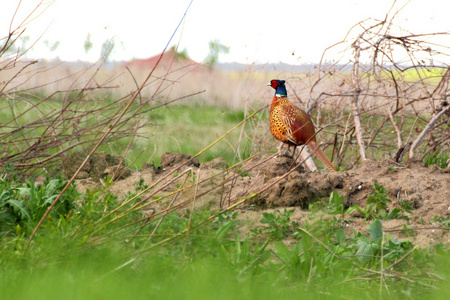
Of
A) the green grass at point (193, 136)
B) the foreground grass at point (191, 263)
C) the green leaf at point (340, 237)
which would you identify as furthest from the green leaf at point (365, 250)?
the green grass at point (193, 136)

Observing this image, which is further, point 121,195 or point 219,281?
point 121,195

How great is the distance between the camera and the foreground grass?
5.94 ft

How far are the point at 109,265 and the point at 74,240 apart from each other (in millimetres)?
339

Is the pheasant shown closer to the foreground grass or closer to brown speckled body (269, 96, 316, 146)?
brown speckled body (269, 96, 316, 146)

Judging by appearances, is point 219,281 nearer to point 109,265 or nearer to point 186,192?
point 109,265

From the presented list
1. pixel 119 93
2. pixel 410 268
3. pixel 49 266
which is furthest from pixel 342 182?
pixel 119 93

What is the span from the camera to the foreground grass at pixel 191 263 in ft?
5.94

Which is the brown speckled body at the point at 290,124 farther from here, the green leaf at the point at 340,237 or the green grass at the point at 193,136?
the green leaf at the point at 340,237

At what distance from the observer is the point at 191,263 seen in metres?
2.42

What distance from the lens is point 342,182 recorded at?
164 inches

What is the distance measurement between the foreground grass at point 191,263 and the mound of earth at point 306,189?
0.86 ft

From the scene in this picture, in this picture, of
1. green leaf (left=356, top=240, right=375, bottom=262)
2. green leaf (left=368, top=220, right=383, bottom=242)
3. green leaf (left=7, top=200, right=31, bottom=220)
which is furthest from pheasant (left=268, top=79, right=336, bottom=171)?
green leaf (left=7, top=200, right=31, bottom=220)

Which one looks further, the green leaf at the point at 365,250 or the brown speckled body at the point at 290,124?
the brown speckled body at the point at 290,124

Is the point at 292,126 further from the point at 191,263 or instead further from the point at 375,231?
the point at 191,263
